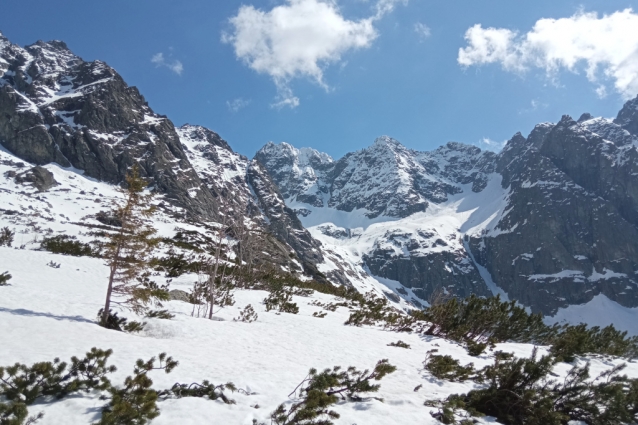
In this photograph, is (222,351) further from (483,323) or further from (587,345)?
(587,345)

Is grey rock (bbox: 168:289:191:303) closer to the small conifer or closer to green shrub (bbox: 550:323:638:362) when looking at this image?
the small conifer

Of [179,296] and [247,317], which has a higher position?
[179,296]

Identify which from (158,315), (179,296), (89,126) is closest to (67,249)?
(179,296)

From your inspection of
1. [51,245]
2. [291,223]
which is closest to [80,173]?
[291,223]

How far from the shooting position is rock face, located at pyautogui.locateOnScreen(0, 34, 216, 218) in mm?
130500

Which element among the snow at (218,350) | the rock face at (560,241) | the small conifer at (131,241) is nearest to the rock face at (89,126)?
the rock face at (560,241)

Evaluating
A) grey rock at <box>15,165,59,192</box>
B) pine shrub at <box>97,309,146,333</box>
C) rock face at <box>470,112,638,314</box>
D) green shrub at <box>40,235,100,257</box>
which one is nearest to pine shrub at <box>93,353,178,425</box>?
pine shrub at <box>97,309,146,333</box>

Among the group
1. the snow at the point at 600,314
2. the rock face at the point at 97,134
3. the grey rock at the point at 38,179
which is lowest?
the snow at the point at 600,314

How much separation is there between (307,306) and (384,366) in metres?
16.2

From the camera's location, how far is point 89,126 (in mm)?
141750

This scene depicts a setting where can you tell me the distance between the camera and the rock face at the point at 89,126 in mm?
130500

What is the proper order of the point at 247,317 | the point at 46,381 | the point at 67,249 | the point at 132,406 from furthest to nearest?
the point at 67,249 → the point at 247,317 → the point at 46,381 → the point at 132,406

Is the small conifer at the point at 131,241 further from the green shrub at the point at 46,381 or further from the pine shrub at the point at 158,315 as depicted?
the green shrub at the point at 46,381

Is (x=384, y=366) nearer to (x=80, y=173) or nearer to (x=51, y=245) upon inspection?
(x=51, y=245)
